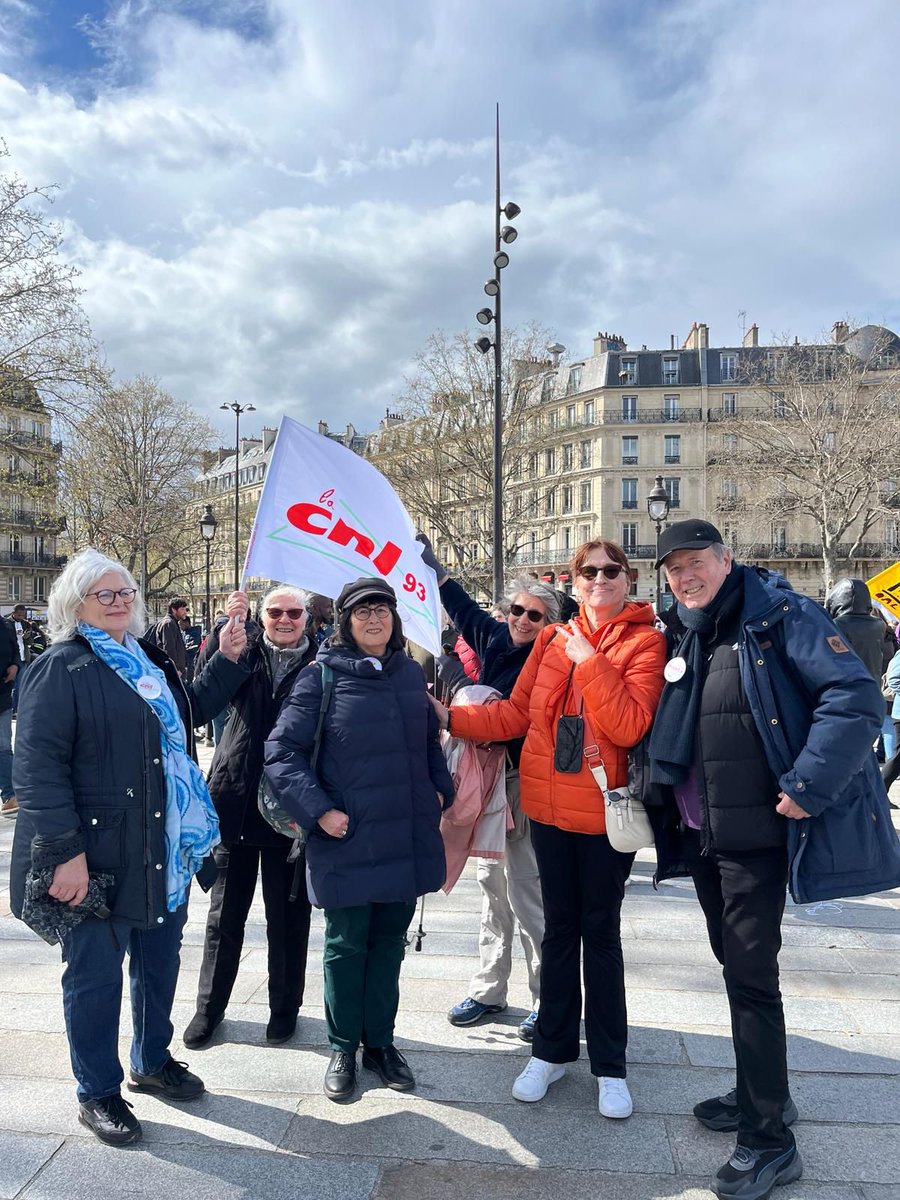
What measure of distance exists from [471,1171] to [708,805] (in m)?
1.34

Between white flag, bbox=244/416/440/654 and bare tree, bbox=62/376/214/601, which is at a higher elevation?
bare tree, bbox=62/376/214/601

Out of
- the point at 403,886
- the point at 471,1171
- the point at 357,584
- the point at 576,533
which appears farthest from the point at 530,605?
the point at 576,533

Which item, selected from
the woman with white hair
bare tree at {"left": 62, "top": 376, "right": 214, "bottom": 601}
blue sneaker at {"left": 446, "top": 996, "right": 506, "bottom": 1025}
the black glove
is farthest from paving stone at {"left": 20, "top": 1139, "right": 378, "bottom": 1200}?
bare tree at {"left": 62, "top": 376, "right": 214, "bottom": 601}

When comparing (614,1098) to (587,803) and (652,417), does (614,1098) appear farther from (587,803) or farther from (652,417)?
(652,417)

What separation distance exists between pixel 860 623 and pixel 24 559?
2230 inches

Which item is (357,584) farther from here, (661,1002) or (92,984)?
(661,1002)

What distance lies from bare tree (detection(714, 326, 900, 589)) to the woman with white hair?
26.7 meters

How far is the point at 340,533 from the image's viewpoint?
13.8ft

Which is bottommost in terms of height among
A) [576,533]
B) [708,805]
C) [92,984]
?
[92,984]

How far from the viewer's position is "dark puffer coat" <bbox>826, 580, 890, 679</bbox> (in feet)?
25.6

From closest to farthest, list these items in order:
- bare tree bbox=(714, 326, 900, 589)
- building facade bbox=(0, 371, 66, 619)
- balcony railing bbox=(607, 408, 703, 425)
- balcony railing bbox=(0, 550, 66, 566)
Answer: building facade bbox=(0, 371, 66, 619) < bare tree bbox=(714, 326, 900, 589) < balcony railing bbox=(0, 550, 66, 566) < balcony railing bbox=(607, 408, 703, 425)

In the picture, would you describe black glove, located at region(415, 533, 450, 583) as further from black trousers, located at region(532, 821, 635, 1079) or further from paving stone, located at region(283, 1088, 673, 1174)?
paving stone, located at region(283, 1088, 673, 1174)

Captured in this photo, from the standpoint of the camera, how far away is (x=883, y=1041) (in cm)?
354

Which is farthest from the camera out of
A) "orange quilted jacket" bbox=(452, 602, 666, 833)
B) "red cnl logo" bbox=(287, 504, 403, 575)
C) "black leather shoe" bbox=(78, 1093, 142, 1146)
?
"red cnl logo" bbox=(287, 504, 403, 575)
